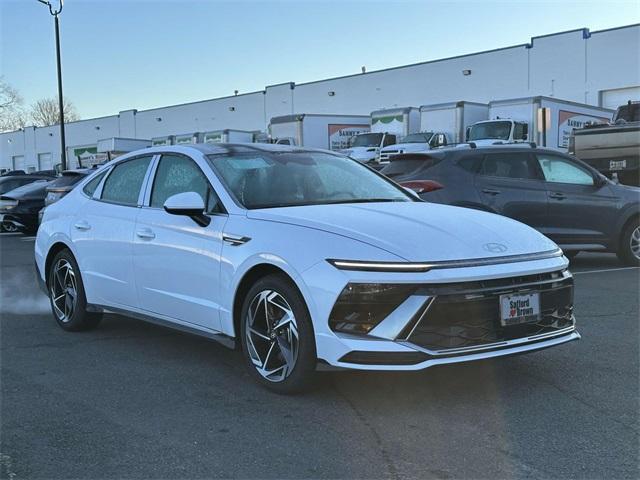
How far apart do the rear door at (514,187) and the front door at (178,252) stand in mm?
5073

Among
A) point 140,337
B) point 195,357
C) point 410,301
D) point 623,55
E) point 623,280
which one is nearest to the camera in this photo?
point 410,301

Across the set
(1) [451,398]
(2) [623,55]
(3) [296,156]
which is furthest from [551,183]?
(2) [623,55]

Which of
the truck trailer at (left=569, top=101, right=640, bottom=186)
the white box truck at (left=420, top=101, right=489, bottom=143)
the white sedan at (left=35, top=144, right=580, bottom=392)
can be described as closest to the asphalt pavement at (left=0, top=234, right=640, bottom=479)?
the white sedan at (left=35, top=144, right=580, bottom=392)

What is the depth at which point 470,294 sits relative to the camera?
11.9 feet

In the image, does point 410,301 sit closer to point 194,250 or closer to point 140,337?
point 194,250

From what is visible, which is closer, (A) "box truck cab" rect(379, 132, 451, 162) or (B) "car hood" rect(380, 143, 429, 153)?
(A) "box truck cab" rect(379, 132, 451, 162)

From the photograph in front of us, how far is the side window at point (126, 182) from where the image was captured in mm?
5433

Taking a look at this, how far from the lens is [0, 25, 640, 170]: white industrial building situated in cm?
3234

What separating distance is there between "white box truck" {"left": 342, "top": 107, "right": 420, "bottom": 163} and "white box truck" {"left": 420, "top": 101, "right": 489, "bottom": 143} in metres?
1.60

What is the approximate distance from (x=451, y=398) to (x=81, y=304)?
3.38 m

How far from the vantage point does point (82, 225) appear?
5754 millimetres

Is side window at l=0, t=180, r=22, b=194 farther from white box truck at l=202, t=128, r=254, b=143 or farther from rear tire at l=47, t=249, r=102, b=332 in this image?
white box truck at l=202, t=128, r=254, b=143

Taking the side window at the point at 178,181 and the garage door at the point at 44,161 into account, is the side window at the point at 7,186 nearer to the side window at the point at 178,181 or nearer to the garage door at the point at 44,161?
the side window at the point at 178,181

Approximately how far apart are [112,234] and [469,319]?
303 cm
